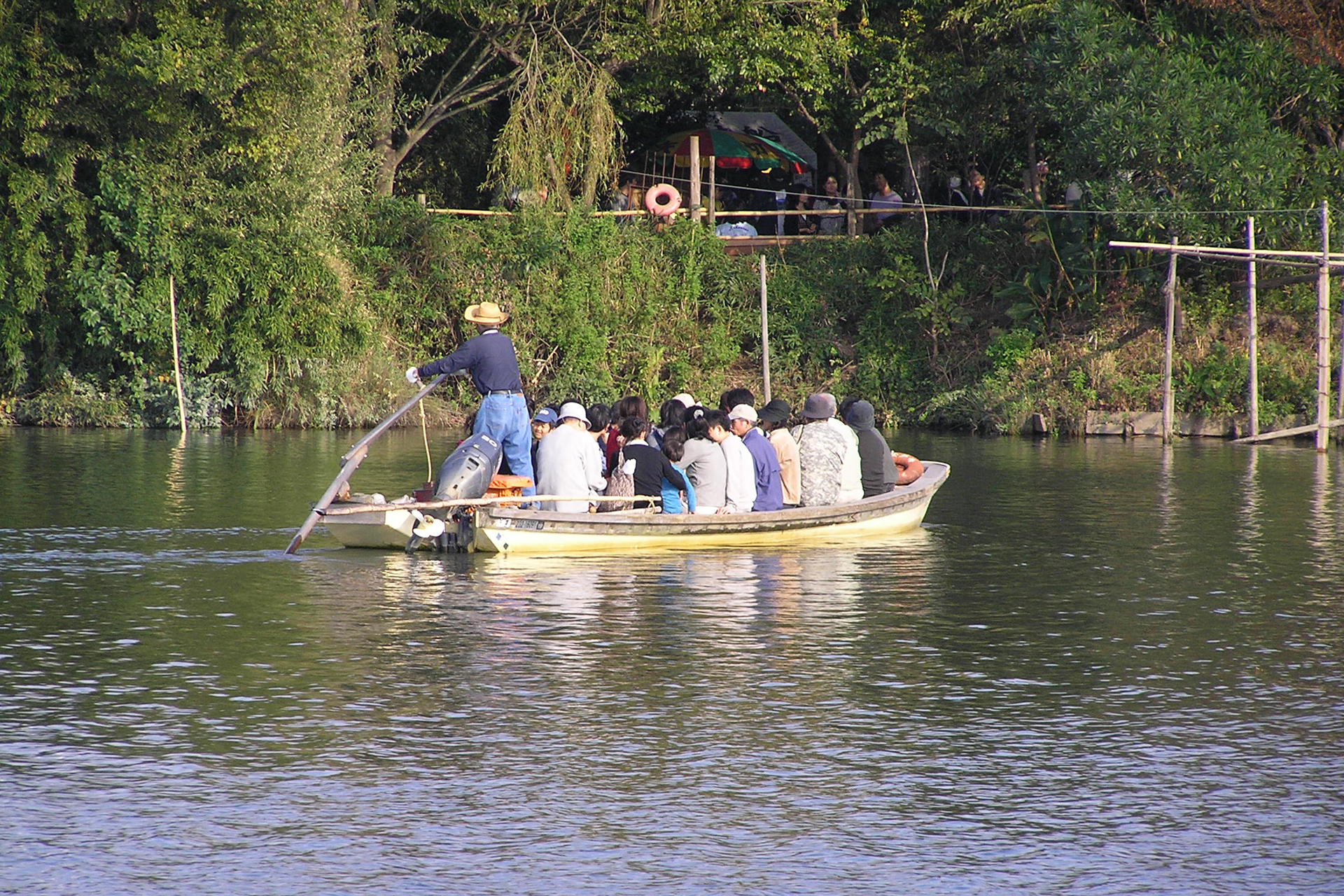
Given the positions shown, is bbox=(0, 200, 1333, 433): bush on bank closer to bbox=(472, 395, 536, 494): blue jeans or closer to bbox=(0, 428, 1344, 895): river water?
bbox=(0, 428, 1344, 895): river water

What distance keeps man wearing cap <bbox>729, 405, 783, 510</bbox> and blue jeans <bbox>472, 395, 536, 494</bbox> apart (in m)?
1.90

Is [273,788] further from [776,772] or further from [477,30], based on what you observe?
[477,30]

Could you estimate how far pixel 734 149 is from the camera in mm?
33500

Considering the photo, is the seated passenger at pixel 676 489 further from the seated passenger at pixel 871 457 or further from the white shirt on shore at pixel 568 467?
the seated passenger at pixel 871 457

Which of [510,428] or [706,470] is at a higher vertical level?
[510,428]

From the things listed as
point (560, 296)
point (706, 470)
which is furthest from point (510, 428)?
point (560, 296)

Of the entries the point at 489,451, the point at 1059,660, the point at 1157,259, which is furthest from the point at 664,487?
the point at 1157,259

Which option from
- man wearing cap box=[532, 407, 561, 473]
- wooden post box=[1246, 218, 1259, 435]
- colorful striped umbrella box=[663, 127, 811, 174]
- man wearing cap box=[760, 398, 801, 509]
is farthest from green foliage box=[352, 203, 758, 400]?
man wearing cap box=[532, 407, 561, 473]

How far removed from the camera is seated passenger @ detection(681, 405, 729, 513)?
14188 mm

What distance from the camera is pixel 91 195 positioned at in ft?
93.9

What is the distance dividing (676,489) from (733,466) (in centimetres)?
63

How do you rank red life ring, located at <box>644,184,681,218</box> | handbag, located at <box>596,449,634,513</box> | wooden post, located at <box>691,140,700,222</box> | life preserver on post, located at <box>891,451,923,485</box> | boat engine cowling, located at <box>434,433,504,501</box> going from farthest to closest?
red life ring, located at <box>644,184,681,218</box> < wooden post, located at <box>691,140,700,222</box> < life preserver on post, located at <box>891,451,923,485</box> < handbag, located at <box>596,449,634,513</box> < boat engine cowling, located at <box>434,433,504,501</box>

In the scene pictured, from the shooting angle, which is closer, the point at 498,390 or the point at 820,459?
the point at 498,390

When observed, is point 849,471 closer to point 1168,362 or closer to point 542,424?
point 542,424
